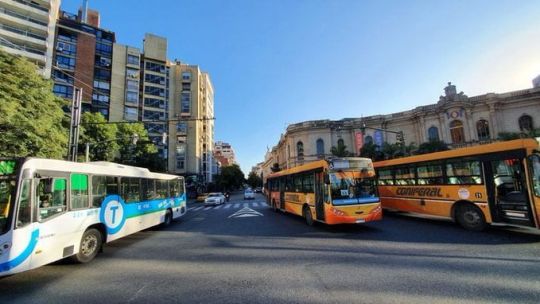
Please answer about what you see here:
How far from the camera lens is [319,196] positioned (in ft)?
35.0

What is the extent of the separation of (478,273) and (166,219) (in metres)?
12.3

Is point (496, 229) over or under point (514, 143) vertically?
under

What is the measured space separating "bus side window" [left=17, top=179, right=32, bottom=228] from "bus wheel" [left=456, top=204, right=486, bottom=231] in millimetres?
12610

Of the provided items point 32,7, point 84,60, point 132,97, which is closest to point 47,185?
point 32,7

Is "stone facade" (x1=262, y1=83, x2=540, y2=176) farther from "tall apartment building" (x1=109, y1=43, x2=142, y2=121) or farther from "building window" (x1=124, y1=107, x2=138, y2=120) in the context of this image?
"tall apartment building" (x1=109, y1=43, x2=142, y2=121)

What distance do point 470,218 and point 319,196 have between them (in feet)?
17.4

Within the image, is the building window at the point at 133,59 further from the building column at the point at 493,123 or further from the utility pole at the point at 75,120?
the building column at the point at 493,123

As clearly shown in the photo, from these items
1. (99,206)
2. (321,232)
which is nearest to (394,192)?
(321,232)

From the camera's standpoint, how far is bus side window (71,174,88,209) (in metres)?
6.87

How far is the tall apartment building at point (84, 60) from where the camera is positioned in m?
41.7

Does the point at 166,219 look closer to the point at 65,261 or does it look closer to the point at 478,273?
the point at 65,261

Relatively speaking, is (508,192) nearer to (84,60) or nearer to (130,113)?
(130,113)

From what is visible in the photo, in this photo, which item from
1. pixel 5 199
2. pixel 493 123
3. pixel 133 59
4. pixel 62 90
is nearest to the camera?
pixel 5 199

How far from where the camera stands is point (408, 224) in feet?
36.4
